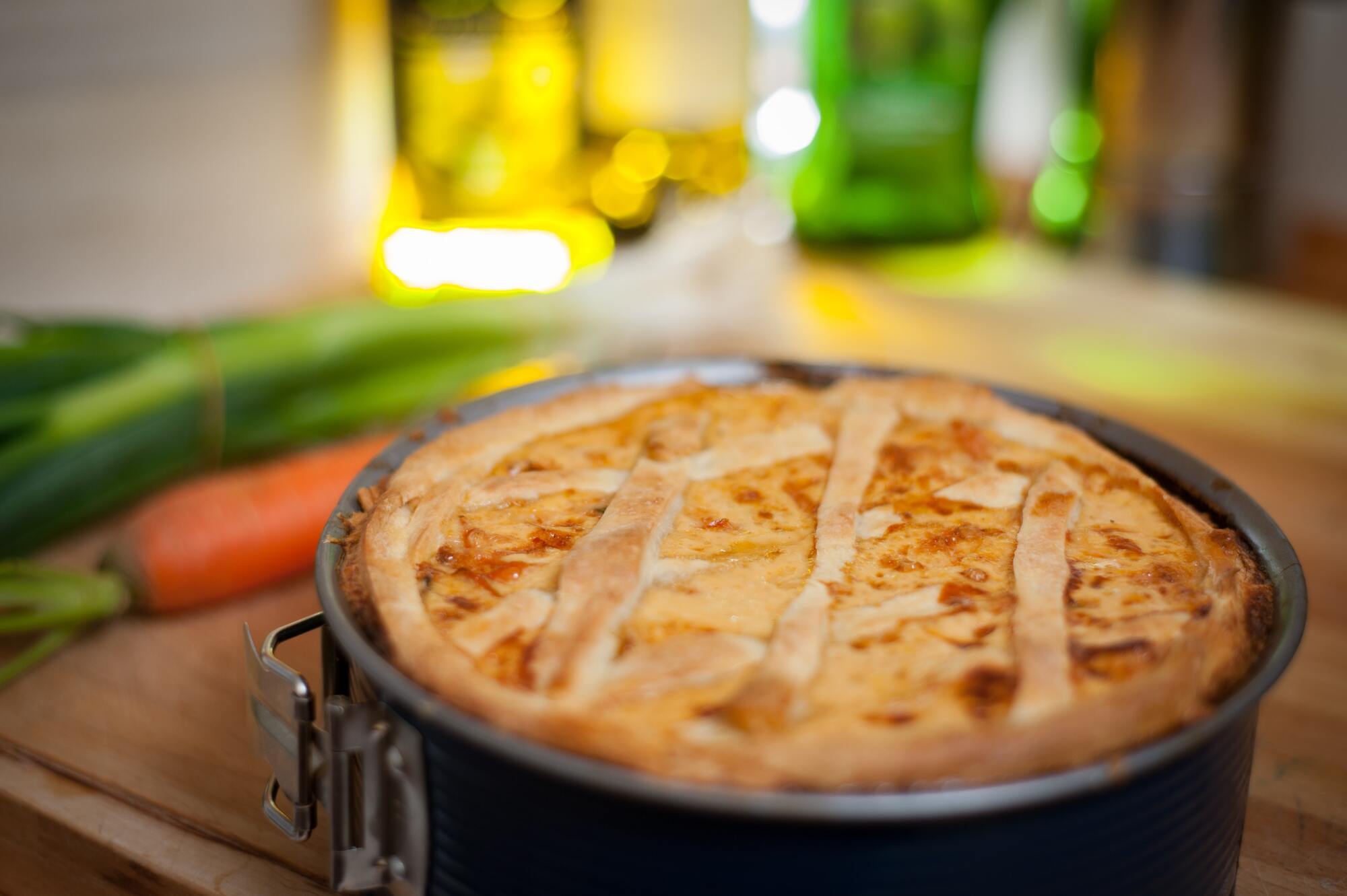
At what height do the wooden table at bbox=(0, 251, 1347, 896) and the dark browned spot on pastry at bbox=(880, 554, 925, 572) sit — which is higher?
the dark browned spot on pastry at bbox=(880, 554, 925, 572)

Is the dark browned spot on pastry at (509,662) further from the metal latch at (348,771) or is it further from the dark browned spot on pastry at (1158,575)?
the dark browned spot on pastry at (1158,575)

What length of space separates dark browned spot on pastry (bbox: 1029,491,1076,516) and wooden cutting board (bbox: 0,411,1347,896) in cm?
32

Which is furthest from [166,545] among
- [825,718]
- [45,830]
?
[825,718]

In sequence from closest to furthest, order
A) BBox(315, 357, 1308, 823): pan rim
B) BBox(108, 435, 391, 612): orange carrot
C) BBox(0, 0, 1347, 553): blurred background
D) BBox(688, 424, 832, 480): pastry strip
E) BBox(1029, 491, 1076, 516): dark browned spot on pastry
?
BBox(315, 357, 1308, 823): pan rim, BBox(1029, 491, 1076, 516): dark browned spot on pastry, BBox(688, 424, 832, 480): pastry strip, BBox(108, 435, 391, 612): orange carrot, BBox(0, 0, 1347, 553): blurred background

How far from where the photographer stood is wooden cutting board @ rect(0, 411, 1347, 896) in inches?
37.5

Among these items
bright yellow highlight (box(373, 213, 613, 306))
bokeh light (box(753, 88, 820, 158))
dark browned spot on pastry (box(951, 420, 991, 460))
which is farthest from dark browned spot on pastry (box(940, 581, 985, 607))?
bokeh light (box(753, 88, 820, 158))

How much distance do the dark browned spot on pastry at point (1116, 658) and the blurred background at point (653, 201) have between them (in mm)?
1110

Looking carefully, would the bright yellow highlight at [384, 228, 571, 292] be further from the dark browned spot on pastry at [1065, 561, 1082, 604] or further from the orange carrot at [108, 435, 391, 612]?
the dark browned spot on pastry at [1065, 561, 1082, 604]

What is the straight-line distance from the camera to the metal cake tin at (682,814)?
2.05ft

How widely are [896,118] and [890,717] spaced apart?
5.84 ft

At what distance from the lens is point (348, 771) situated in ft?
2.44

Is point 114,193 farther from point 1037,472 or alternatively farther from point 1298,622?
point 1298,622

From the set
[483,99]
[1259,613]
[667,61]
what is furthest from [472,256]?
[1259,613]

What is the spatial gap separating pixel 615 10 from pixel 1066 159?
1033 millimetres
